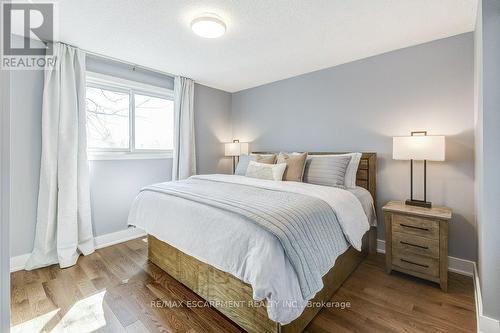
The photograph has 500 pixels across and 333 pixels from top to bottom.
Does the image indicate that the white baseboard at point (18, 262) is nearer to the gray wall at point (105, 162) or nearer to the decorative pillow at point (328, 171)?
the gray wall at point (105, 162)

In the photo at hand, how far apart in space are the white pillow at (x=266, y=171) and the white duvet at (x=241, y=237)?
1.40ft

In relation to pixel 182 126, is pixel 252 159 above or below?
below

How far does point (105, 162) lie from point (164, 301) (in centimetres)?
197

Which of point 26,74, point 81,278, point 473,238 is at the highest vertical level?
point 26,74

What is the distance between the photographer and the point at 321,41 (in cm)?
241

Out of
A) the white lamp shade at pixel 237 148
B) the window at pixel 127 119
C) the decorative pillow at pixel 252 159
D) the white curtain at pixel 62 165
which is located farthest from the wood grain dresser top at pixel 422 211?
the white curtain at pixel 62 165

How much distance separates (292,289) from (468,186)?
2.18 metres

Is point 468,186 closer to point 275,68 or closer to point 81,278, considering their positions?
point 275,68

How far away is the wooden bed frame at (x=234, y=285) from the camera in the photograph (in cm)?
142

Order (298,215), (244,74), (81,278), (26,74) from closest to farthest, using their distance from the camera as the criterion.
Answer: (298,215) → (81,278) → (26,74) → (244,74)

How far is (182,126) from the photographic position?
142 inches

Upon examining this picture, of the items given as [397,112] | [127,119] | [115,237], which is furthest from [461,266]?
[127,119]

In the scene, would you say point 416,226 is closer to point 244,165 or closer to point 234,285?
point 234,285

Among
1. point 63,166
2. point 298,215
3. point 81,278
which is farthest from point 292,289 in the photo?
point 63,166
